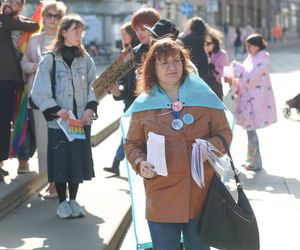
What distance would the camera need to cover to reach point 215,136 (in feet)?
12.6

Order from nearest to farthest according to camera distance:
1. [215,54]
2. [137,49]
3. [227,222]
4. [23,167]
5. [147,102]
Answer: [227,222] < [147,102] < [137,49] < [23,167] < [215,54]

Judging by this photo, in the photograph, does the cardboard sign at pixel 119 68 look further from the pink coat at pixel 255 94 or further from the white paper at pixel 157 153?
the pink coat at pixel 255 94

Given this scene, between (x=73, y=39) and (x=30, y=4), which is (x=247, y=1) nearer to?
(x=30, y=4)

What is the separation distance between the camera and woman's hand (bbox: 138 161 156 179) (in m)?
3.75

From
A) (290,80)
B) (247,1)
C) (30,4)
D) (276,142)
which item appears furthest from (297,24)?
(276,142)

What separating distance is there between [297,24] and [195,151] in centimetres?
9049

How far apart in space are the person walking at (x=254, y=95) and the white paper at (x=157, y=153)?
4.85 metres

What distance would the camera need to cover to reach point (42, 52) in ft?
Result: 21.6

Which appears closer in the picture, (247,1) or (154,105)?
(154,105)

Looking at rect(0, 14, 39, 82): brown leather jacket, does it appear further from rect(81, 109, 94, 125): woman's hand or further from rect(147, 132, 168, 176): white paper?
rect(147, 132, 168, 176): white paper

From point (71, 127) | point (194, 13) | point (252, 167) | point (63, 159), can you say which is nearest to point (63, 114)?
point (71, 127)

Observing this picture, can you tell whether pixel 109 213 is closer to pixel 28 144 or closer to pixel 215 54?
pixel 28 144

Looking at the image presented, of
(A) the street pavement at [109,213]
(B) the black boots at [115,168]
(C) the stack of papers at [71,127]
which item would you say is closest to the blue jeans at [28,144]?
(A) the street pavement at [109,213]

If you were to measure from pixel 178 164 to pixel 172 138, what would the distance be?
15 cm
